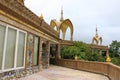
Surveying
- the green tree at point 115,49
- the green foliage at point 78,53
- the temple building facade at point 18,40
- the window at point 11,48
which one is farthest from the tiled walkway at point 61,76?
the green tree at point 115,49

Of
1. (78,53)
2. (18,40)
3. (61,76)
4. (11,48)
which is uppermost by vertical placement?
(18,40)

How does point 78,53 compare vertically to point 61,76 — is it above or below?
above

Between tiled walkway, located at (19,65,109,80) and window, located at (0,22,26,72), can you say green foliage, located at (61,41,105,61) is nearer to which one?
tiled walkway, located at (19,65,109,80)

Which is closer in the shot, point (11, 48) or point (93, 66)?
point (11, 48)

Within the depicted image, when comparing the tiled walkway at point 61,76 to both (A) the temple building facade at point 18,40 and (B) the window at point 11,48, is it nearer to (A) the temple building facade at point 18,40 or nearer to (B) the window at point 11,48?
(A) the temple building facade at point 18,40

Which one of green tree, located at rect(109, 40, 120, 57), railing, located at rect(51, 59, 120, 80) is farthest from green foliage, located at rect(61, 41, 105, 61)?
green tree, located at rect(109, 40, 120, 57)

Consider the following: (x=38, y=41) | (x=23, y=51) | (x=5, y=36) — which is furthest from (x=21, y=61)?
(x=38, y=41)

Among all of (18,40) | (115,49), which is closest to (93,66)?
(18,40)

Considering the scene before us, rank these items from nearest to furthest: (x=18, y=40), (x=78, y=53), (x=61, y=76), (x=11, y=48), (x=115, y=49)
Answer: (x=11, y=48) → (x=18, y=40) → (x=61, y=76) → (x=78, y=53) → (x=115, y=49)

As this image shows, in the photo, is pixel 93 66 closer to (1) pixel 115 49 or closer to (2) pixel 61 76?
(2) pixel 61 76

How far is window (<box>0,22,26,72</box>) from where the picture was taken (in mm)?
7390

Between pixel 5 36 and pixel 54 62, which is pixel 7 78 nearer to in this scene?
pixel 5 36

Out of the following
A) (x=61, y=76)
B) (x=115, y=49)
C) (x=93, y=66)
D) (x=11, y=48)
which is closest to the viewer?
(x=11, y=48)

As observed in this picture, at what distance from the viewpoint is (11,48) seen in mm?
8109
